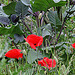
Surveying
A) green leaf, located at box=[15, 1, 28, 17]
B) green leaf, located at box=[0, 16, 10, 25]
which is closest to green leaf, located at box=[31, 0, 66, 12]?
green leaf, located at box=[15, 1, 28, 17]

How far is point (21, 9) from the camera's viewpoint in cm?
98

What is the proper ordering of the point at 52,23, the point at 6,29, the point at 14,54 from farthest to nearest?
the point at 52,23 < the point at 6,29 < the point at 14,54

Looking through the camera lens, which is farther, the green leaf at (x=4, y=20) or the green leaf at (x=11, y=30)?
the green leaf at (x=4, y=20)

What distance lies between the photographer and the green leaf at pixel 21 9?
96cm

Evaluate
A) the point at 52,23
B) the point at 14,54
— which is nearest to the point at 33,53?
the point at 14,54

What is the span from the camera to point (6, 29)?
0.90 meters

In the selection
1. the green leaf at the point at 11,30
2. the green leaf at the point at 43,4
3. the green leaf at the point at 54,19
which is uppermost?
the green leaf at the point at 43,4

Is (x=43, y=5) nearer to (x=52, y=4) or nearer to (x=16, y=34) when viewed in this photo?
(x=52, y=4)

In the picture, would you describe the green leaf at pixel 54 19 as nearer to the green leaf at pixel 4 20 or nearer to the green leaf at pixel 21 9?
the green leaf at pixel 21 9

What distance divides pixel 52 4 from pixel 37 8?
10 centimetres

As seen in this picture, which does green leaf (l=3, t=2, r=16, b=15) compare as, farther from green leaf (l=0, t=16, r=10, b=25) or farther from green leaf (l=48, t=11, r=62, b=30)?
green leaf (l=48, t=11, r=62, b=30)

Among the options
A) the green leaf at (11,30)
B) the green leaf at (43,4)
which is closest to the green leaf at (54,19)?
the green leaf at (43,4)

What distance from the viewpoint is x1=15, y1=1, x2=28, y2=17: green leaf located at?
96 cm

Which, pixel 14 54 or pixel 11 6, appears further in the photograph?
pixel 11 6
